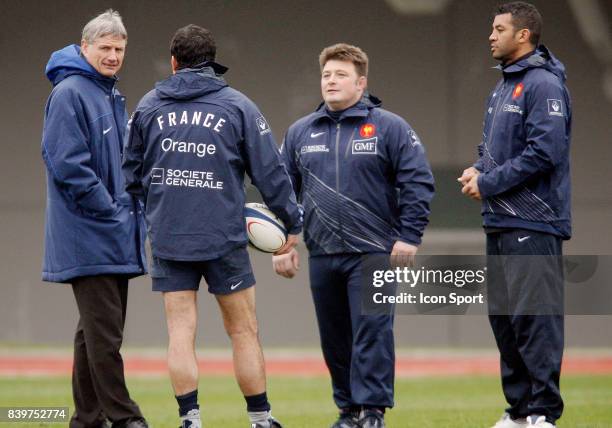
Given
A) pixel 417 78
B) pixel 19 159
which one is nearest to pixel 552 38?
pixel 417 78

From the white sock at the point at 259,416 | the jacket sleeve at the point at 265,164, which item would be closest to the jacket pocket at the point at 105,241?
the jacket sleeve at the point at 265,164

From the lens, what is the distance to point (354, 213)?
6191 mm

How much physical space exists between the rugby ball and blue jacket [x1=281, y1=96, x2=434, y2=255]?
45cm

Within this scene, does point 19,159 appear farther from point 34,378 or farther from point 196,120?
point 196,120

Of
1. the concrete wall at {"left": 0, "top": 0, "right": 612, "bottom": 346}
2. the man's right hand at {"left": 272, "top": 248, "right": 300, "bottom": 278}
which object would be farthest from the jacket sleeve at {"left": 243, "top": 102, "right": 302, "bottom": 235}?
the concrete wall at {"left": 0, "top": 0, "right": 612, "bottom": 346}

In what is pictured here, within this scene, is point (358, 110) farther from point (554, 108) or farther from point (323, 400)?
point (323, 400)

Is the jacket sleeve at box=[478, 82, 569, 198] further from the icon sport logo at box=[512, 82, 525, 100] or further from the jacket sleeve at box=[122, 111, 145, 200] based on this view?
the jacket sleeve at box=[122, 111, 145, 200]

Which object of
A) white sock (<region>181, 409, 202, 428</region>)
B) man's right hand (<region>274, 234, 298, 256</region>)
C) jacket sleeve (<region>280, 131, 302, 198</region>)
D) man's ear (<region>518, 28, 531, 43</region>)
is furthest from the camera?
jacket sleeve (<region>280, 131, 302, 198</region>)

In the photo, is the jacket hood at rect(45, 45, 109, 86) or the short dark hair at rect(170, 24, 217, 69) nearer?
the short dark hair at rect(170, 24, 217, 69)

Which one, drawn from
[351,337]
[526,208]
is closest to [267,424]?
[351,337]

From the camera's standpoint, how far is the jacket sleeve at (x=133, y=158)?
5.69 metres

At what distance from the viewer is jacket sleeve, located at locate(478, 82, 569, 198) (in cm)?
581

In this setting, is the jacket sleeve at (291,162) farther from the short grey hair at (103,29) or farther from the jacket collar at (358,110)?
the short grey hair at (103,29)

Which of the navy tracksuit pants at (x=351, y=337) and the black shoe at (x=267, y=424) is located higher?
the navy tracksuit pants at (x=351, y=337)
